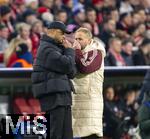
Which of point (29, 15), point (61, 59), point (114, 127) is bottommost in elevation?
point (114, 127)

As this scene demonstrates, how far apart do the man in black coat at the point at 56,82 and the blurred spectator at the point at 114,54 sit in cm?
512

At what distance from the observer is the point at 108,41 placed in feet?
58.8

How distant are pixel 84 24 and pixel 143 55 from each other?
1.41 meters

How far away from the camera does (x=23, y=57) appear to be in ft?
53.2

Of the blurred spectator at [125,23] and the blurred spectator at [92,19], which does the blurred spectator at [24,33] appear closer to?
the blurred spectator at [92,19]

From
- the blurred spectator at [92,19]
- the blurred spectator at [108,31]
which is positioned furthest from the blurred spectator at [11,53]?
the blurred spectator at [92,19]

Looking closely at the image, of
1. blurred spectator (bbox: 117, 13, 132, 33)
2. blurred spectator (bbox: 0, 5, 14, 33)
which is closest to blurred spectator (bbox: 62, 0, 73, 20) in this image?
blurred spectator (bbox: 117, 13, 132, 33)

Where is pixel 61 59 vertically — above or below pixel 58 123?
above

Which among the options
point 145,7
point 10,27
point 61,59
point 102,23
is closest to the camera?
point 61,59

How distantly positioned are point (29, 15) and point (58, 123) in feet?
20.7

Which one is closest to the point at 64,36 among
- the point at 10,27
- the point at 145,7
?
the point at 10,27

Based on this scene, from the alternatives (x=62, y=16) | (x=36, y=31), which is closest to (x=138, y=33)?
(x=62, y=16)

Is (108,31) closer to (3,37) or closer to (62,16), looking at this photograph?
(62,16)

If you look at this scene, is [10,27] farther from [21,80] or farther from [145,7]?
[145,7]
